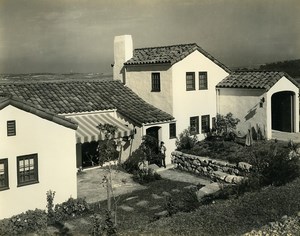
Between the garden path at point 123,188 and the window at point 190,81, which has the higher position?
the window at point 190,81

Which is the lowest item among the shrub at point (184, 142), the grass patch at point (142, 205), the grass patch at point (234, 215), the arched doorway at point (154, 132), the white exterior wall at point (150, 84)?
the grass patch at point (142, 205)

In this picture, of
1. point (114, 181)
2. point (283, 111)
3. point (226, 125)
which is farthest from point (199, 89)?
point (114, 181)

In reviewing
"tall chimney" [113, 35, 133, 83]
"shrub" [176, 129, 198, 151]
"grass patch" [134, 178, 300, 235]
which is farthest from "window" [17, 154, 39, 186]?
"tall chimney" [113, 35, 133, 83]

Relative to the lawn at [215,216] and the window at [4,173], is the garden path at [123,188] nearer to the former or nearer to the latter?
the lawn at [215,216]

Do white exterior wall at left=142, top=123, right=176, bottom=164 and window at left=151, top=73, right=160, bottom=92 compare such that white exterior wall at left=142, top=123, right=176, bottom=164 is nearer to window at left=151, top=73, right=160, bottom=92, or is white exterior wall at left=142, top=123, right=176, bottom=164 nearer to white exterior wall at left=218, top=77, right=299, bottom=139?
window at left=151, top=73, right=160, bottom=92

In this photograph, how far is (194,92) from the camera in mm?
33125

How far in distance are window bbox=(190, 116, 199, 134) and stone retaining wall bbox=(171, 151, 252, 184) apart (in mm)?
3053

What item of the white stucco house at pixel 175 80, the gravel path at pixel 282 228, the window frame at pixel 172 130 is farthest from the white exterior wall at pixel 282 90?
the gravel path at pixel 282 228

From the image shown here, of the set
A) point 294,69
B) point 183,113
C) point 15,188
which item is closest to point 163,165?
point 183,113

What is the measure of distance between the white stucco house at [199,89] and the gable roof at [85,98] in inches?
41.7

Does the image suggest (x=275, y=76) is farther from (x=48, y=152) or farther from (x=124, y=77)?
(x=48, y=152)

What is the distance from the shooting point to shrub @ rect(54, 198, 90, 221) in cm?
2011

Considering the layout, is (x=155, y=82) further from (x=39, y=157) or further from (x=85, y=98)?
(x=39, y=157)

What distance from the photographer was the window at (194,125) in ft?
108
